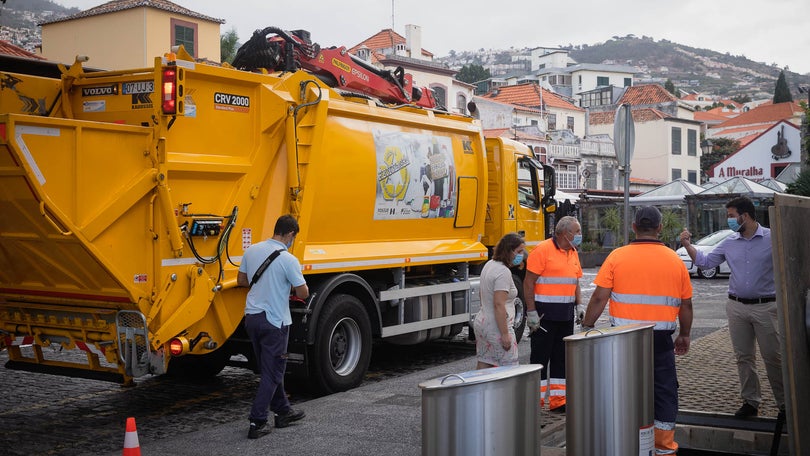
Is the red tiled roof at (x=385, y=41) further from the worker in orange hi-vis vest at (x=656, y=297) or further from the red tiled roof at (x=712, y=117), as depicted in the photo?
the red tiled roof at (x=712, y=117)

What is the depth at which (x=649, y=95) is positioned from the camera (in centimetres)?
7088

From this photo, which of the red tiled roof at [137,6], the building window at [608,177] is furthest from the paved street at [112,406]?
the building window at [608,177]

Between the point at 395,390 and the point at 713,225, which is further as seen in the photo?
the point at 713,225

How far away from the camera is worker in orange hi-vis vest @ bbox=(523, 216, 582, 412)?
329 inches

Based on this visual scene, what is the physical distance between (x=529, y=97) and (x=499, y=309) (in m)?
59.3

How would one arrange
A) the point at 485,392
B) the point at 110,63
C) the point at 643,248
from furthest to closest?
the point at 110,63, the point at 643,248, the point at 485,392

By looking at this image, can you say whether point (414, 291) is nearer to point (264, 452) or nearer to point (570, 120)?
point (264, 452)

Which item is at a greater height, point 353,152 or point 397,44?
point 397,44

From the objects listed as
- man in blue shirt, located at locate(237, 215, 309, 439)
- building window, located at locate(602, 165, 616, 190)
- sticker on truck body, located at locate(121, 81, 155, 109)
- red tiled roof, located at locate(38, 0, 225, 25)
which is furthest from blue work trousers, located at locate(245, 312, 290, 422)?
building window, located at locate(602, 165, 616, 190)

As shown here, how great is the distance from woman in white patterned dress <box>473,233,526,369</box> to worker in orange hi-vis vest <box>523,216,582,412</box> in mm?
731

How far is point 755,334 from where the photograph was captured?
7543 mm

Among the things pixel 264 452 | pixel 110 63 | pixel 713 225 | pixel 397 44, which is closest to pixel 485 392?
pixel 264 452

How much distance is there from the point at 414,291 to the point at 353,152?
1.98 meters

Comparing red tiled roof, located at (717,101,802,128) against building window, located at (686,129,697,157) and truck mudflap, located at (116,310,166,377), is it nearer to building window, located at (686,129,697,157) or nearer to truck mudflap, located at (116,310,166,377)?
building window, located at (686,129,697,157)
